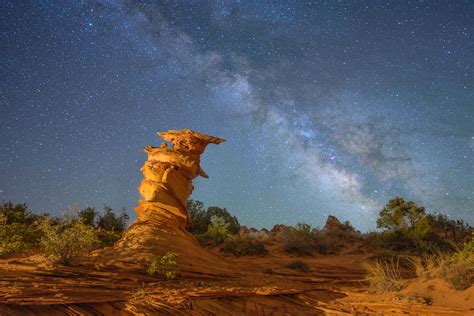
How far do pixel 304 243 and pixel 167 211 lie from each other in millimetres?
10479

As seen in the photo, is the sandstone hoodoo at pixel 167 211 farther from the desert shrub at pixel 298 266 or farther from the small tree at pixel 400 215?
the small tree at pixel 400 215

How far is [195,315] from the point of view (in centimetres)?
564

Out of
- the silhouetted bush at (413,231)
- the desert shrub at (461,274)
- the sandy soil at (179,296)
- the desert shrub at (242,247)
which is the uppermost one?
the silhouetted bush at (413,231)

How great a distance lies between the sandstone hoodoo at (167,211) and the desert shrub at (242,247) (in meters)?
5.86

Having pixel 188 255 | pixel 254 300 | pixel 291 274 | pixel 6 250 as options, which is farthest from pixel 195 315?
pixel 291 274

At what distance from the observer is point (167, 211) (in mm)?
11305

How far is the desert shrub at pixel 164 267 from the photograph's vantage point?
791cm

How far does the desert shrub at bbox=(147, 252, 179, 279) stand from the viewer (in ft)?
26.0

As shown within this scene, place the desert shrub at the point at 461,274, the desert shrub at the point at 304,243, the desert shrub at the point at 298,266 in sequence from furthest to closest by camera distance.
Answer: the desert shrub at the point at 304,243
the desert shrub at the point at 298,266
the desert shrub at the point at 461,274

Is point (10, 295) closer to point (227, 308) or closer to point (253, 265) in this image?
point (227, 308)

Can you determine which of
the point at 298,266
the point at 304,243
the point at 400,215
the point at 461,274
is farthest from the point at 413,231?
the point at 461,274

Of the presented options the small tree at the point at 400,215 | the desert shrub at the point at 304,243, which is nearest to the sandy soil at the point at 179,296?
the desert shrub at the point at 304,243

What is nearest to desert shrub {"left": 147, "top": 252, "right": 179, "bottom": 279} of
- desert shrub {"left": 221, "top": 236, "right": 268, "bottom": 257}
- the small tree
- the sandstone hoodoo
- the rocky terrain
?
the rocky terrain

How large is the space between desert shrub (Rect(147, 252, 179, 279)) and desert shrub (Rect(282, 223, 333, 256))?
37.1ft
